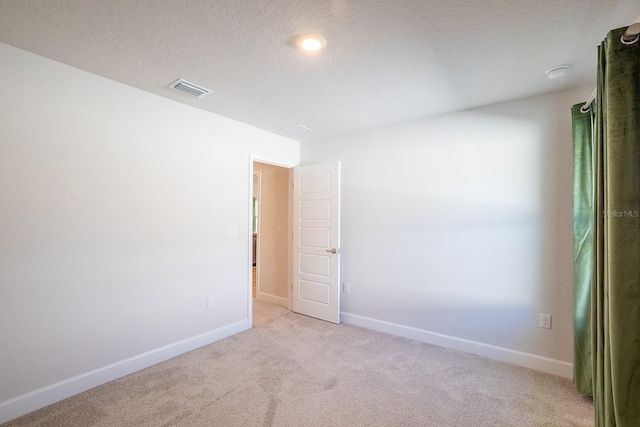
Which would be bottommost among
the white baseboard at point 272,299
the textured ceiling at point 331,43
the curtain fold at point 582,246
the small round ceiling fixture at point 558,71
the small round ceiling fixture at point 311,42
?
the white baseboard at point 272,299

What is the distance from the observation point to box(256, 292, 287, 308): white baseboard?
178 inches

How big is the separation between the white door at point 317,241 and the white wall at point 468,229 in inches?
7.9

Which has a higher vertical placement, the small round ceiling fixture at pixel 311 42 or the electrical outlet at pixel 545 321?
the small round ceiling fixture at pixel 311 42

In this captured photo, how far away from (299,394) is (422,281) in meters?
1.79

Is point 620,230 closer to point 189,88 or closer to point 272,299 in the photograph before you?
point 189,88

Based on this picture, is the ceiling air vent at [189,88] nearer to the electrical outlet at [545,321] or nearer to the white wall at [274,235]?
the white wall at [274,235]

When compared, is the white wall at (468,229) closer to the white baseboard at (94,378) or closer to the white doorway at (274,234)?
the white doorway at (274,234)

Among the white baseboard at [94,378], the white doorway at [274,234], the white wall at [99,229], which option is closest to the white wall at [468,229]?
the white doorway at [274,234]

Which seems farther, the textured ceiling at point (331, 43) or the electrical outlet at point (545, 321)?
the electrical outlet at point (545, 321)

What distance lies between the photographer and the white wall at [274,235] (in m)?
4.60

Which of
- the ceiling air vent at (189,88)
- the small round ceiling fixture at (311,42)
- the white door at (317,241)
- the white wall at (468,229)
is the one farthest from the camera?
the white door at (317,241)

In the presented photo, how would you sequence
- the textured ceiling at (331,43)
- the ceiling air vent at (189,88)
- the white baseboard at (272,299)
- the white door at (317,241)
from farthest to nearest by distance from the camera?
the white baseboard at (272,299)
the white door at (317,241)
the ceiling air vent at (189,88)
the textured ceiling at (331,43)

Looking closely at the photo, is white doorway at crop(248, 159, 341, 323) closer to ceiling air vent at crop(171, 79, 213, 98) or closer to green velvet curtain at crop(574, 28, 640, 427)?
ceiling air vent at crop(171, 79, 213, 98)

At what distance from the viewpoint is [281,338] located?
3.26 meters
